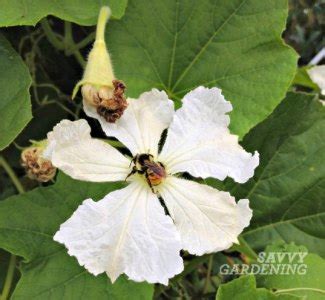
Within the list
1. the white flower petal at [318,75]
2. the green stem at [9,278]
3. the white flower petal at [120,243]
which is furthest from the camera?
the white flower petal at [318,75]

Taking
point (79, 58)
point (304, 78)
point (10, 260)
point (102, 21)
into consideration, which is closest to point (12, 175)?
point (10, 260)

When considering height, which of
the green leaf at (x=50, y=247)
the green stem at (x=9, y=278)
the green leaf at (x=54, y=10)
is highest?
the green leaf at (x=54, y=10)

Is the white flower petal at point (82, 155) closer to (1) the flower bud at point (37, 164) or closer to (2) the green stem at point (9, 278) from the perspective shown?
(1) the flower bud at point (37, 164)

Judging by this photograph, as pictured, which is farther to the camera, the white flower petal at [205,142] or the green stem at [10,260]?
the green stem at [10,260]

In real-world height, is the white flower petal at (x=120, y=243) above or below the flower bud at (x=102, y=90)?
below

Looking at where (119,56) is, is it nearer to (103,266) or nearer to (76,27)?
(76,27)

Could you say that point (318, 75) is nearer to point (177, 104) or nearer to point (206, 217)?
point (177, 104)

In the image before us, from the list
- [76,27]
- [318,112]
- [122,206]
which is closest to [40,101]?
[76,27]

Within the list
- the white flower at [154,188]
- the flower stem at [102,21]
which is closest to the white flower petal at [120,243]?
the white flower at [154,188]
